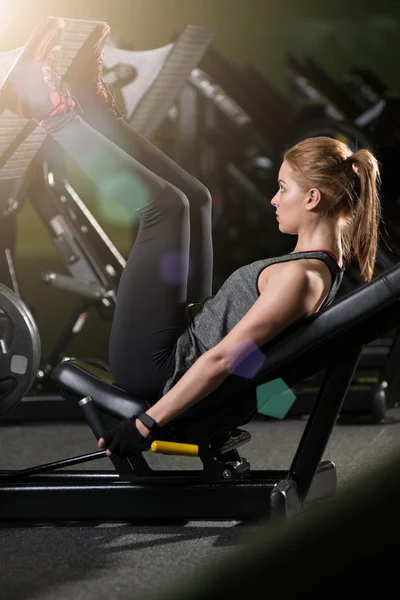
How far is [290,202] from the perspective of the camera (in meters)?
1.81

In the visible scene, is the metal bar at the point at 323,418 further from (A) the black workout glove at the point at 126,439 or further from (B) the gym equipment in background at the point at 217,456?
(A) the black workout glove at the point at 126,439

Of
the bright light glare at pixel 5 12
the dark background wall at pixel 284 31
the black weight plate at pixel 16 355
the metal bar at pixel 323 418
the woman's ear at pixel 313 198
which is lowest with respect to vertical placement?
the dark background wall at pixel 284 31

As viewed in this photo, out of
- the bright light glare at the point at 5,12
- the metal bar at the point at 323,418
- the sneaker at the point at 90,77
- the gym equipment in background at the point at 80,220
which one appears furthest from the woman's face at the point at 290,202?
the bright light glare at the point at 5,12

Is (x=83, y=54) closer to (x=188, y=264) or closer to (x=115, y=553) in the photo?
(x=188, y=264)

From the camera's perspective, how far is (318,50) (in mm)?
8961

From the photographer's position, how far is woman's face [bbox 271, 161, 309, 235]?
180 cm

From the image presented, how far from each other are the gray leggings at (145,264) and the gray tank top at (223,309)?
0.02 metres

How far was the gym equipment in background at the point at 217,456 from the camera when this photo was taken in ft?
5.70

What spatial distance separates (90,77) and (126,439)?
0.92 m

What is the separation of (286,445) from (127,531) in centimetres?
99

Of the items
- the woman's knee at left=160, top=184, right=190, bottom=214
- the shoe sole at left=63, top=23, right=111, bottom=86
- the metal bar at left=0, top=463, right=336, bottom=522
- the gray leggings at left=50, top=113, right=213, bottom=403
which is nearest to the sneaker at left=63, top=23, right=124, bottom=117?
the shoe sole at left=63, top=23, right=111, bottom=86

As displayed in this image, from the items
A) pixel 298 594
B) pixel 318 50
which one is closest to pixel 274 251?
pixel 318 50

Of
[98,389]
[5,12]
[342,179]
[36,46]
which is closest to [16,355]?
[98,389]

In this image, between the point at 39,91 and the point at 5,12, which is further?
the point at 5,12
